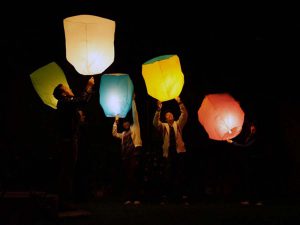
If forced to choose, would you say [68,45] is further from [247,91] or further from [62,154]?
[247,91]

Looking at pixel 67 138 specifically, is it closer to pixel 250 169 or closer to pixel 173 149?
pixel 173 149

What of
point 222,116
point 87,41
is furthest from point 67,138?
point 222,116

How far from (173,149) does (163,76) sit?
58.7 inches

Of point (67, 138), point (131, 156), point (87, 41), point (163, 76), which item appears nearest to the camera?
point (67, 138)

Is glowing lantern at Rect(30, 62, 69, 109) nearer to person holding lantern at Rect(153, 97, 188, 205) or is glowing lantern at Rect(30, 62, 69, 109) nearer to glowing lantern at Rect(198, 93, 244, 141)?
person holding lantern at Rect(153, 97, 188, 205)

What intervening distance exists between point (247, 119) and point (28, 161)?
481cm

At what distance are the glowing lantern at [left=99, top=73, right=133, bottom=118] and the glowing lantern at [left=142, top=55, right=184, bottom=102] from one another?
1.29ft

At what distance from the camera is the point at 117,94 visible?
6008 millimetres

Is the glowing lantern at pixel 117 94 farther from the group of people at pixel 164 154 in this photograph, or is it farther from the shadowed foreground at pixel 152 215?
the shadowed foreground at pixel 152 215

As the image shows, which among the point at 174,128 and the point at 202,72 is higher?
the point at 202,72

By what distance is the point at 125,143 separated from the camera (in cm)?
665

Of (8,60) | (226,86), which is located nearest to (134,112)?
(226,86)

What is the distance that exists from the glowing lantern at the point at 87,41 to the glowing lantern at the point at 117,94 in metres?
0.90

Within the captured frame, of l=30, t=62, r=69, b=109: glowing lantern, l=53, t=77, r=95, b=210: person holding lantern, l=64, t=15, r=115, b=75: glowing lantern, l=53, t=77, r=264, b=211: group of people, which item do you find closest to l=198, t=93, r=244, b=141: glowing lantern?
l=53, t=77, r=264, b=211: group of people
